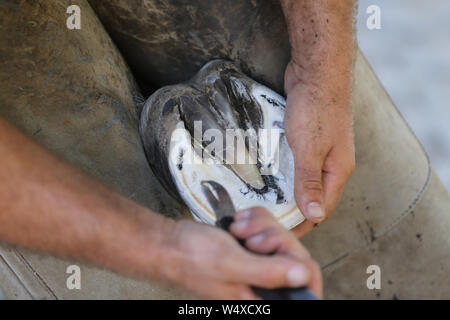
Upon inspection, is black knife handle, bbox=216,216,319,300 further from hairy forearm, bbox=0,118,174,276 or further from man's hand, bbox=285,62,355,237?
man's hand, bbox=285,62,355,237

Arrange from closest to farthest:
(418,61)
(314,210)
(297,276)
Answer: (297,276), (314,210), (418,61)

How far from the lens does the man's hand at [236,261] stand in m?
0.40

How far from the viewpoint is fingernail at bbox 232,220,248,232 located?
0.45 metres

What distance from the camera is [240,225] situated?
448 mm

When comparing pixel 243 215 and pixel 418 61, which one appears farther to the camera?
pixel 418 61

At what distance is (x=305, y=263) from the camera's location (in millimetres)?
409

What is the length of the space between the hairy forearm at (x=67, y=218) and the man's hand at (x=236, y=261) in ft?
0.07

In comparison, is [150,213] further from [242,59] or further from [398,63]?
[398,63]

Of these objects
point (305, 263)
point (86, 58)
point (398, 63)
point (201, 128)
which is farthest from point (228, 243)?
point (398, 63)

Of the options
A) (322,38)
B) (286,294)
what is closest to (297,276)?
(286,294)

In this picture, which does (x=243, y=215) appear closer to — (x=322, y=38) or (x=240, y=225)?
(x=240, y=225)

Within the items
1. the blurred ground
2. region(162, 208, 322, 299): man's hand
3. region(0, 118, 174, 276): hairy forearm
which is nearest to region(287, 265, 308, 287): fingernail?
region(162, 208, 322, 299): man's hand

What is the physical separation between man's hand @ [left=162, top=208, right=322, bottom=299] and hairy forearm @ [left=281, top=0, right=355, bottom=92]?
326 millimetres

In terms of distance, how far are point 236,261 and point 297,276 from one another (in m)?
0.05
